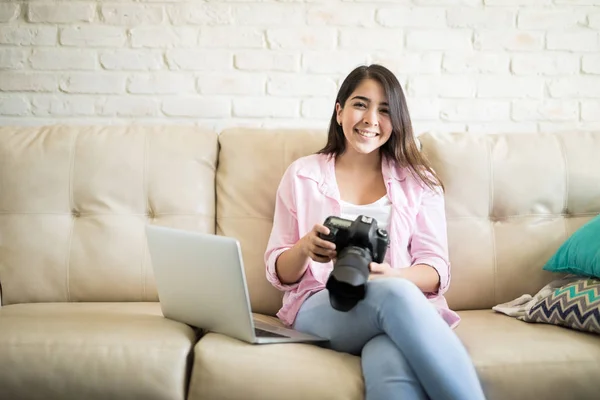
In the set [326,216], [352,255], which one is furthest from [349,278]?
[326,216]

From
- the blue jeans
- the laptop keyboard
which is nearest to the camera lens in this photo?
the blue jeans

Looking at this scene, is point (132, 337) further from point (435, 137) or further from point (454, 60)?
point (454, 60)

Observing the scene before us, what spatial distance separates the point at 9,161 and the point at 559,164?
1551 mm

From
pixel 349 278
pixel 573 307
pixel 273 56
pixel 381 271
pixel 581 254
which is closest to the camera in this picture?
pixel 349 278

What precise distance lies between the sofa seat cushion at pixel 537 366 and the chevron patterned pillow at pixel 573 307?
4 cm

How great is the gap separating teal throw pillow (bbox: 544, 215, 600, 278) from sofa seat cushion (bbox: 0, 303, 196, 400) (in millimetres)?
960

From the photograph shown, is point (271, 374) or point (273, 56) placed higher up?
point (273, 56)

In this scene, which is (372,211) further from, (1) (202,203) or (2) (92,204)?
(2) (92,204)

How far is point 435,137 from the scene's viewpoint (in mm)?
1839

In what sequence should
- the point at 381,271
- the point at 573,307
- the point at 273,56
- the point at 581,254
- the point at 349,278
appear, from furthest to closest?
the point at 273,56 → the point at 581,254 → the point at 573,307 → the point at 381,271 → the point at 349,278

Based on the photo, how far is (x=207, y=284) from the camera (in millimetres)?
1298

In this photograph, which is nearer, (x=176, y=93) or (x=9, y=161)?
(x=9, y=161)

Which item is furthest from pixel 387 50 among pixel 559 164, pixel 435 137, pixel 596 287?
pixel 596 287

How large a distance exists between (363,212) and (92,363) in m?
0.72
